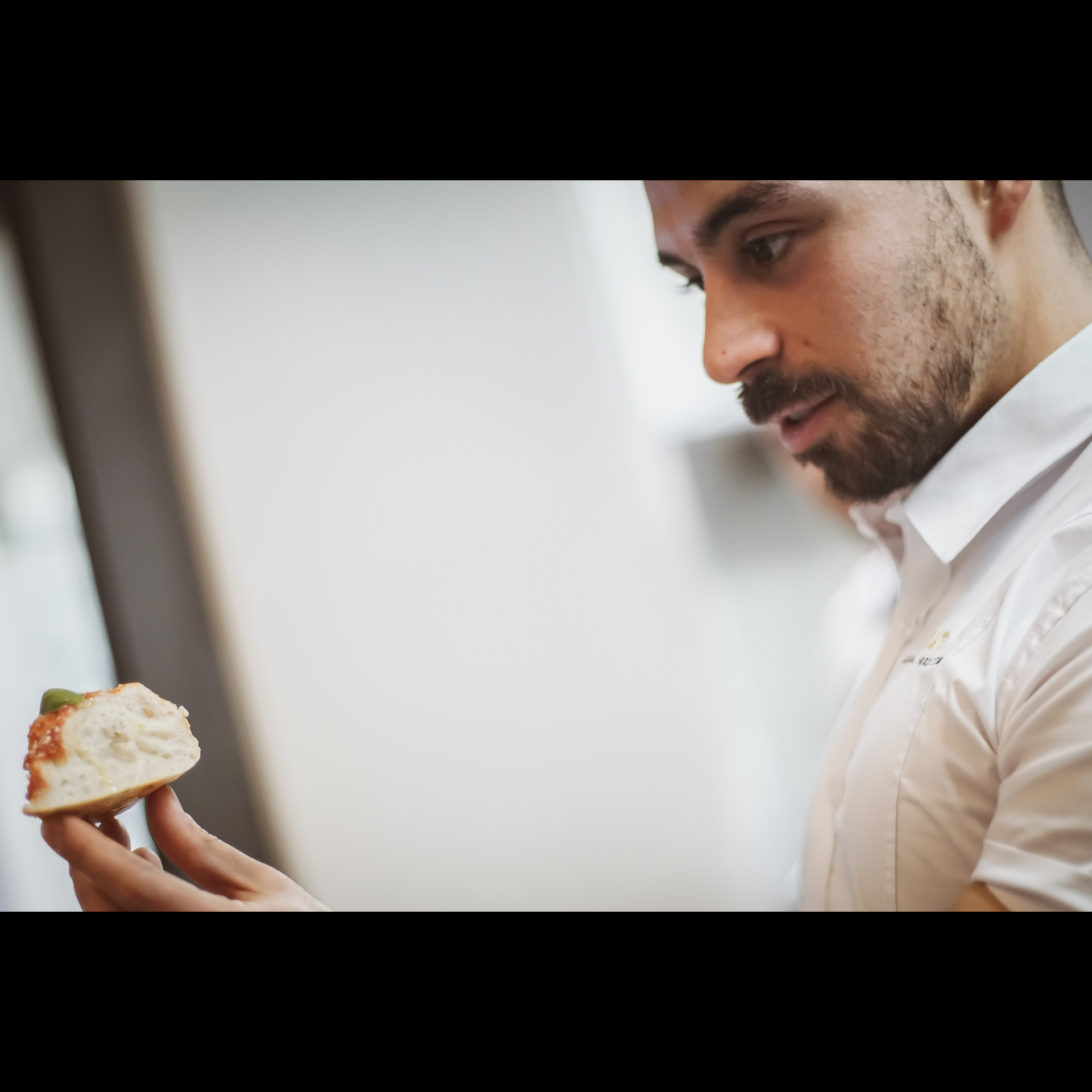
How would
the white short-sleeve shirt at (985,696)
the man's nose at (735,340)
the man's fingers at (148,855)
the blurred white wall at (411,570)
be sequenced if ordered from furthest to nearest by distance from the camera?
the blurred white wall at (411,570) → the man's nose at (735,340) → the man's fingers at (148,855) → the white short-sleeve shirt at (985,696)

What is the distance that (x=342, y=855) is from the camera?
1408 millimetres

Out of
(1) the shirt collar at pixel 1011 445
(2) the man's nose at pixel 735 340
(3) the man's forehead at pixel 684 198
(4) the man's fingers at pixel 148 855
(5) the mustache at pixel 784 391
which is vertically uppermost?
(3) the man's forehead at pixel 684 198

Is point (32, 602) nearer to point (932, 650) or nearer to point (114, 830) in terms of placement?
point (114, 830)

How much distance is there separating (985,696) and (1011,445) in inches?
14.6

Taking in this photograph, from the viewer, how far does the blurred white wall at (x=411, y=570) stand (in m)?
1.42

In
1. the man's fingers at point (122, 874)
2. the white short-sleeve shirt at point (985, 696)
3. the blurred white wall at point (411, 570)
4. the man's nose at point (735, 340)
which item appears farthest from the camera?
the blurred white wall at point (411, 570)

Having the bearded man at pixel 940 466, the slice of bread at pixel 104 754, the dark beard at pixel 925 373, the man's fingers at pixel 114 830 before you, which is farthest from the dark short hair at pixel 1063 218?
the man's fingers at pixel 114 830

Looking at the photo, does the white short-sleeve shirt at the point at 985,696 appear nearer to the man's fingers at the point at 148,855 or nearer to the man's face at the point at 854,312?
the man's face at the point at 854,312

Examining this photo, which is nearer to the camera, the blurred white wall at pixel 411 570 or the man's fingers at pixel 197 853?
the man's fingers at pixel 197 853

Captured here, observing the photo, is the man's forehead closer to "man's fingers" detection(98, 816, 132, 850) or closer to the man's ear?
the man's ear

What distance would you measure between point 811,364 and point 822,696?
1.75 feet
